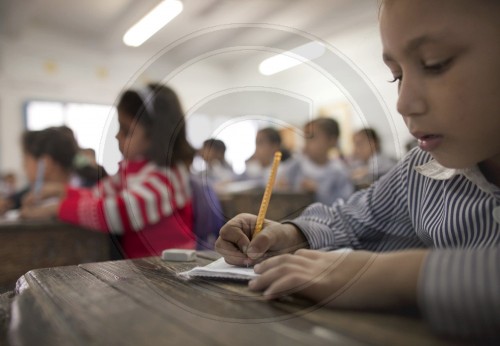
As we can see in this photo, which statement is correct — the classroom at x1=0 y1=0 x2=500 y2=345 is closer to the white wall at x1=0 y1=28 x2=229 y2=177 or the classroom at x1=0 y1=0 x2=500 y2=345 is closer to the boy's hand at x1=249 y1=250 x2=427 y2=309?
the boy's hand at x1=249 y1=250 x2=427 y2=309

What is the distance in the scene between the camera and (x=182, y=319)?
→ 0.95 ft

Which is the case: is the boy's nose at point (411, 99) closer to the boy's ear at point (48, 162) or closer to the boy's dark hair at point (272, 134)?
the boy's dark hair at point (272, 134)

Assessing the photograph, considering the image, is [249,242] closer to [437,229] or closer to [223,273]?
[223,273]

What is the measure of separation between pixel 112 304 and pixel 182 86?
217mm

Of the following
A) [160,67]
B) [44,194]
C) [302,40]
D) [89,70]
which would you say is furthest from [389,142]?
[89,70]

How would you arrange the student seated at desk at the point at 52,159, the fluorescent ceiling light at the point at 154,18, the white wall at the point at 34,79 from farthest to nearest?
the white wall at the point at 34,79 < the student seated at desk at the point at 52,159 < the fluorescent ceiling light at the point at 154,18

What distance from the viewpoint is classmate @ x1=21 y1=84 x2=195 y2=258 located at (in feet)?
1.61

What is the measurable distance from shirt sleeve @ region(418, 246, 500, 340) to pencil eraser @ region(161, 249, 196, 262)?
1.03ft

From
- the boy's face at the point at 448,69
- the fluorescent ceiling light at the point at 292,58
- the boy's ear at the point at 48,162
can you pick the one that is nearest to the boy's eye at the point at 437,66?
the boy's face at the point at 448,69

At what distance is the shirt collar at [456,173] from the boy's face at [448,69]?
2.4 inches

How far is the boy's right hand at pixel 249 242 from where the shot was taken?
43 cm

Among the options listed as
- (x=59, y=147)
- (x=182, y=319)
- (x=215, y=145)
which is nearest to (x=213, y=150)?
(x=215, y=145)

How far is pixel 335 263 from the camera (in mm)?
350

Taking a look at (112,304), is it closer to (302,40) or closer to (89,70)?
(302,40)
